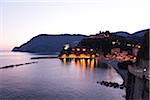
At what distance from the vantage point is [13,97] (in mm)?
24438

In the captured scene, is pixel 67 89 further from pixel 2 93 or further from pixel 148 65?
pixel 148 65

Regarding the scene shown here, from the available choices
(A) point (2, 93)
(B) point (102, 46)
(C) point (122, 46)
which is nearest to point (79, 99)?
(A) point (2, 93)

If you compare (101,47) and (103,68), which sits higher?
(101,47)

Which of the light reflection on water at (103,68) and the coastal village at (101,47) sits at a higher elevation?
the coastal village at (101,47)

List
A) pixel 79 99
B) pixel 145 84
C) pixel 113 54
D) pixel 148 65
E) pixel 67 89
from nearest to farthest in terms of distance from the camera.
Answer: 1. pixel 145 84
2. pixel 148 65
3. pixel 79 99
4. pixel 67 89
5. pixel 113 54

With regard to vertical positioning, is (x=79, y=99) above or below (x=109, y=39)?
below

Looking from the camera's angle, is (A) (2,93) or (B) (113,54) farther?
(B) (113,54)

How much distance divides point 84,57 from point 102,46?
290 inches

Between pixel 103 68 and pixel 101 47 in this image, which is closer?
pixel 103 68

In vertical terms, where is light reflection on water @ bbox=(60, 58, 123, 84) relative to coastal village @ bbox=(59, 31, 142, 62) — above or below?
below

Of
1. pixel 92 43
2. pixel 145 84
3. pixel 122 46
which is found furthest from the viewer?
pixel 92 43

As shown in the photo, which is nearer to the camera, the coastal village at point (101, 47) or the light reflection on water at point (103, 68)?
the light reflection on water at point (103, 68)

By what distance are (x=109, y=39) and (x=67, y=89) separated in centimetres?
6950

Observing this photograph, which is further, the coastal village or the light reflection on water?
the coastal village
